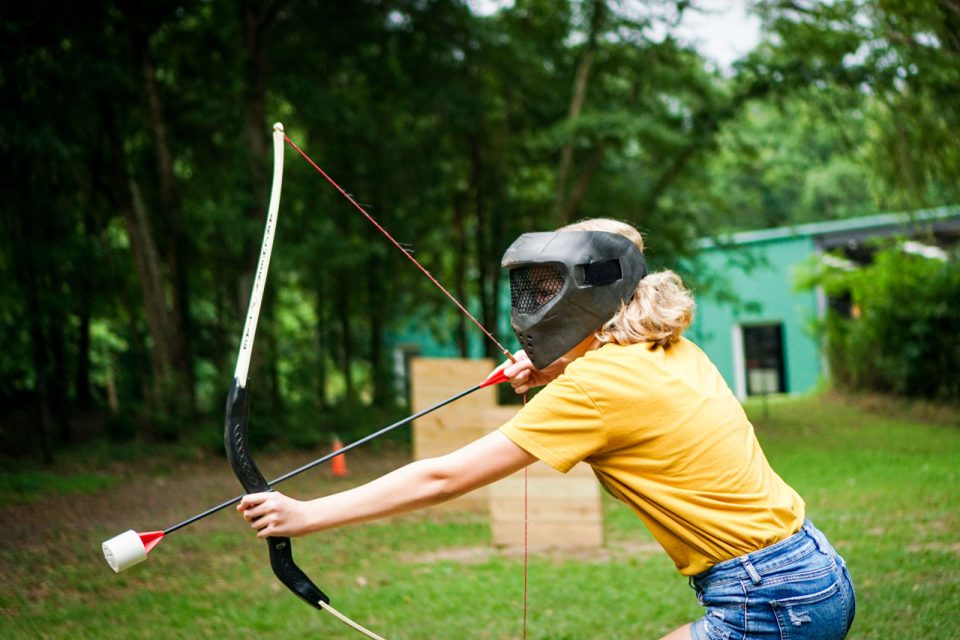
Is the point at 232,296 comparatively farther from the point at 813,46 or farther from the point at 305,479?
the point at 813,46

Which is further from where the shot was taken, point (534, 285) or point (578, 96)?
point (578, 96)

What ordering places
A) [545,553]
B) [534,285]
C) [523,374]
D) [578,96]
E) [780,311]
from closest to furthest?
[534,285] < [523,374] < [545,553] < [578,96] < [780,311]

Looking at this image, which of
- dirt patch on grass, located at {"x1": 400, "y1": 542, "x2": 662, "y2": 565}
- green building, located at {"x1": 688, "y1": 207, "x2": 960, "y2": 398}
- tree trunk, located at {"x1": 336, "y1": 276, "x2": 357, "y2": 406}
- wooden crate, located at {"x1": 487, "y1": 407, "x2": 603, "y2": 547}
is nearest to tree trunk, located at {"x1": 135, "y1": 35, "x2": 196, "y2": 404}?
tree trunk, located at {"x1": 336, "y1": 276, "x2": 357, "y2": 406}

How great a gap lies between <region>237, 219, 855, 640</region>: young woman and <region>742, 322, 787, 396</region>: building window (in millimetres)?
24319

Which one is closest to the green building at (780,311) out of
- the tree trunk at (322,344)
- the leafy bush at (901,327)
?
the leafy bush at (901,327)

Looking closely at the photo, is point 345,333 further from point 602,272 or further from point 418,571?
point 602,272

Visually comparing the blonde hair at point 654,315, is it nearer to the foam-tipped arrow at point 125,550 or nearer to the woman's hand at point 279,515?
the woman's hand at point 279,515

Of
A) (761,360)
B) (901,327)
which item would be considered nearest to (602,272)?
(901,327)

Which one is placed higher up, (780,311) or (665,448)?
(665,448)

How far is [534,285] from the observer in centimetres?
270

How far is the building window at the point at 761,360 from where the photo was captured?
84.8ft

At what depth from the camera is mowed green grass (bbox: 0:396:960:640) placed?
5.70m

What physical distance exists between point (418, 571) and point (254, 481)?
4.72 m

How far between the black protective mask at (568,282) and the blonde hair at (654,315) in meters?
0.04
